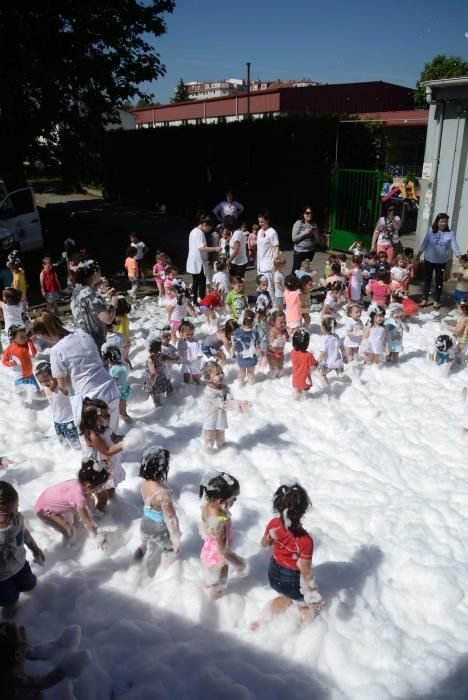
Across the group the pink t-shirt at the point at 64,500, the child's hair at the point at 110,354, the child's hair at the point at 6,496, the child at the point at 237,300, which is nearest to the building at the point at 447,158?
the child at the point at 237,300

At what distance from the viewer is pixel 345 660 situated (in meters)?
3.92

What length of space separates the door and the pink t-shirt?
11.0m

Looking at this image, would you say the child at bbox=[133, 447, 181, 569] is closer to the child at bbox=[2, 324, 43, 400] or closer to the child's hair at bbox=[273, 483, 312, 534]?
the child's hair at bbox=[273, 483, 312, 534]

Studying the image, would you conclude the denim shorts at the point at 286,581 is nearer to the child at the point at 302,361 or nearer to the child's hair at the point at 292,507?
the child's hair at the point at 292,507

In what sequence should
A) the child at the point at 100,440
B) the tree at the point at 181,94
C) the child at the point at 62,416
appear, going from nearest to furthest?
the child at the point at 100,440, the child at the point at 62,416, the tree at the point at 181,94

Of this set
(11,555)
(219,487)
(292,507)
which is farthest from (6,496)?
(292,507)

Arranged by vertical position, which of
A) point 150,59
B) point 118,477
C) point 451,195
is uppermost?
point 150,59

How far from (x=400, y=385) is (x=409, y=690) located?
4748 mm

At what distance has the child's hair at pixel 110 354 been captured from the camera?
265 inches

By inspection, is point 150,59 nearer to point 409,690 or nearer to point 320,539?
point 320,539

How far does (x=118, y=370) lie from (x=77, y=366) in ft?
5.70

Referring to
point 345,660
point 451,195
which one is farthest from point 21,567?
point 451,195

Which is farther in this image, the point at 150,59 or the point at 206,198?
the point at 206,198

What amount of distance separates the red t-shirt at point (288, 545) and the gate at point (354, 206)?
452 inches
